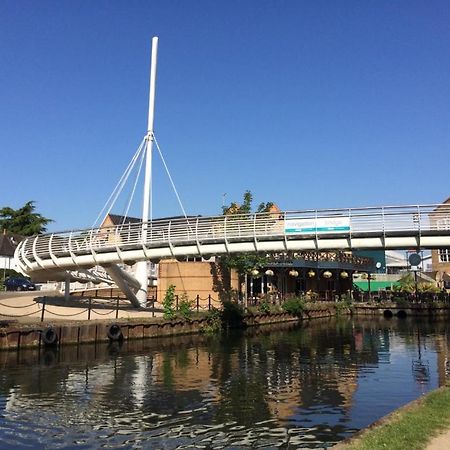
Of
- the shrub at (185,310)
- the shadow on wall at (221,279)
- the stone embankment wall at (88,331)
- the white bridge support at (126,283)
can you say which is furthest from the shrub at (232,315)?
the white bridge support at (126,283)

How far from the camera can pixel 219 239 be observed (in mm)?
28609

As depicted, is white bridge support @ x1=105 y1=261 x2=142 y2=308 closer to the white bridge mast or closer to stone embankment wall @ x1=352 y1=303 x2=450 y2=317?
the white bridge mast

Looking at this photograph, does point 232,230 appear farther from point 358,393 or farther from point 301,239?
point 358,393

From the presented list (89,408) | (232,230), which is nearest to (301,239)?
(232,230)

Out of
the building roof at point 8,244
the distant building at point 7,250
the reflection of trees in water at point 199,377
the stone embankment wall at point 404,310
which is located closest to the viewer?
the reflection of trees in water at point 199,377

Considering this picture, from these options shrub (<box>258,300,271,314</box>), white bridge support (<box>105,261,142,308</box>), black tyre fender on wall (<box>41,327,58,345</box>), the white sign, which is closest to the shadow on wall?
shrub (<box>258,300,271,314</box>)

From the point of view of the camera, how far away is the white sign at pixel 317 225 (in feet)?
84.2

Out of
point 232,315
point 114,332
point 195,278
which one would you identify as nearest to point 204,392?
point 114,332

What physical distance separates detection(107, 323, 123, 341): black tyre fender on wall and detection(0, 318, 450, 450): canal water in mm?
789

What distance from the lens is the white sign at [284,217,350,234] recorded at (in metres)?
25.7

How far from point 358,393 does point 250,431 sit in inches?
216

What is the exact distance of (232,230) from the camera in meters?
28.8

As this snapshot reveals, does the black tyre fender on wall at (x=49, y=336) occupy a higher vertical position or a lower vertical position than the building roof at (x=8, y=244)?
lower

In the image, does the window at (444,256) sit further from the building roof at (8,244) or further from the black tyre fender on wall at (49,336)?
the black tyre fender on wall at (49,336)
